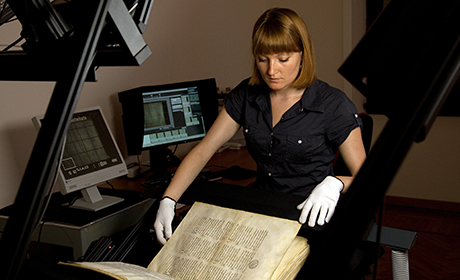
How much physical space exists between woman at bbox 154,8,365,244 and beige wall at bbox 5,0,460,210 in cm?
83

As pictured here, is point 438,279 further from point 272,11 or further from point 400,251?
point 272,11

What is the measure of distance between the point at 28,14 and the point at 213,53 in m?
2.67

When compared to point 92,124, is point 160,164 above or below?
below

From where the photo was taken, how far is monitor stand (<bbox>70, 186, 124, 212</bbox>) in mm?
1718

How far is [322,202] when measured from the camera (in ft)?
3.79

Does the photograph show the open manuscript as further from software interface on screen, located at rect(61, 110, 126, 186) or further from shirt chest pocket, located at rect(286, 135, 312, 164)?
software interface on screen, located at rect(61, 110, 126, 186)

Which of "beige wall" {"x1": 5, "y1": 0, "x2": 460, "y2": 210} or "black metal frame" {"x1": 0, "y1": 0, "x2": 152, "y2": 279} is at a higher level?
"black metal frame" {"x1": 0, "y1": 0, "x2": 152, "y2": 279}

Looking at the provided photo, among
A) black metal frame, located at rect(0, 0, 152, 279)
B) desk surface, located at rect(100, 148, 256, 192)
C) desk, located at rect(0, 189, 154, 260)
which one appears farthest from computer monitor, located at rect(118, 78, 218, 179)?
black metal frame, located at rect(0, 0, 152, 279)

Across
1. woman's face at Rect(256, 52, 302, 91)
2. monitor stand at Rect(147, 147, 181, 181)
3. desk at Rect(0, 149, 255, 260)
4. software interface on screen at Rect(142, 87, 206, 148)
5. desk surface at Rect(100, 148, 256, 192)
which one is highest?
woman's face at Rect(256, 52, 302, 91)

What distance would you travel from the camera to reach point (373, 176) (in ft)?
0.97

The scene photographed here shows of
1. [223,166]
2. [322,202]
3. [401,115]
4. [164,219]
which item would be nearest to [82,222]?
[164,219]

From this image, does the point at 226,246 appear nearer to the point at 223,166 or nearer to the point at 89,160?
the point at 89,160

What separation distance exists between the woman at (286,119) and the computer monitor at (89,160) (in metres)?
0.40

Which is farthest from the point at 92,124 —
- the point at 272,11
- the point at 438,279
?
the point at 438,279
